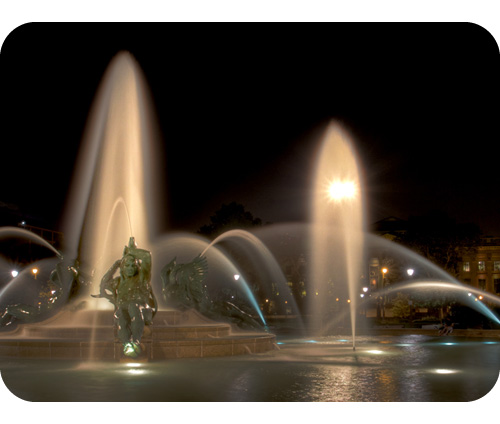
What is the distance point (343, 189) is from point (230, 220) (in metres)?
24.5

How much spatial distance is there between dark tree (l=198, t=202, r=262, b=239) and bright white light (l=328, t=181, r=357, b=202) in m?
22.9

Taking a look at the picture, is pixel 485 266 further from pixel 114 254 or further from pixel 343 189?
pixel 114 254

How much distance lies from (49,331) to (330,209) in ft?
73.9

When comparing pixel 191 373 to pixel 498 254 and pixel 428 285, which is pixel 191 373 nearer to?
pixel 428 285

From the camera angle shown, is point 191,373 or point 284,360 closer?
point 191,373

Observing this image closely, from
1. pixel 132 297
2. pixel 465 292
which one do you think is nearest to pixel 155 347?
pixel 132 297

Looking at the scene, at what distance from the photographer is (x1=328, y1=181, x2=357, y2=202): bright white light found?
3319 centimetres

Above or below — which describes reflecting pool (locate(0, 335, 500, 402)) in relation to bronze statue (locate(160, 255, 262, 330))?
below

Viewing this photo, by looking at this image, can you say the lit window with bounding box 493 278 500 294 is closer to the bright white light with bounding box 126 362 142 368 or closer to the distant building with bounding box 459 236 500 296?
the distant building with bounding box 459 236 500 296

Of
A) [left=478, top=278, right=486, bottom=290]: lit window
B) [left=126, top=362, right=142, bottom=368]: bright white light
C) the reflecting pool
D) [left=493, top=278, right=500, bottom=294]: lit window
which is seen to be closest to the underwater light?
the reflecting pool

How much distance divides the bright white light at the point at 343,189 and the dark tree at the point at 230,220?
22.9 m

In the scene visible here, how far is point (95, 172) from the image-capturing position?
2369cm

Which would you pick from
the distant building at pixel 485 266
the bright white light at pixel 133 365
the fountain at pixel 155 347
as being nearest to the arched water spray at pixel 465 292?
the fountain at pixel 155 347
